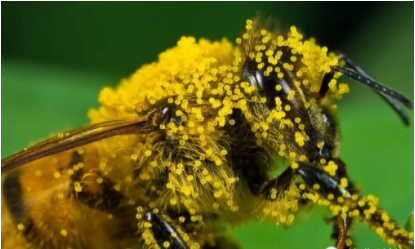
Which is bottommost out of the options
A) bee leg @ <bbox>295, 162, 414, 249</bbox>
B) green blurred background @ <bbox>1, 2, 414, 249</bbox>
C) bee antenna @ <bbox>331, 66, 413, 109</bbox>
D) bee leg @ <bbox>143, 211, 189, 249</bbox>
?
bee leg @ <bbox>295, 162, 414, 249</bbox>

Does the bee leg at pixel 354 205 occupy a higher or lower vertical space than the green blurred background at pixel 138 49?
lower

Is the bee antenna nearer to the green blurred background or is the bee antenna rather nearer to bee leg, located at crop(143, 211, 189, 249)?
bee leg, located at crop(143, 211, 189, 249)

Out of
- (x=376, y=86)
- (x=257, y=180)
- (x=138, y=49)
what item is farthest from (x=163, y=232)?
(x=138, y=49)

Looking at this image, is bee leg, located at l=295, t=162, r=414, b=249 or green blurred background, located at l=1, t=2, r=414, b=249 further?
green blurred background, located at l=1, t=2, r=414, b=249

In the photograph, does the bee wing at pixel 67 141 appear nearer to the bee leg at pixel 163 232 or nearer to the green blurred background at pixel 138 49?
the bee leg at pixel 163 232

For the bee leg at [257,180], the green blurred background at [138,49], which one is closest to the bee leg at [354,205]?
the bee leg at [257,180]

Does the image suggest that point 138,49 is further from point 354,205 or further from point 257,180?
point 354,205

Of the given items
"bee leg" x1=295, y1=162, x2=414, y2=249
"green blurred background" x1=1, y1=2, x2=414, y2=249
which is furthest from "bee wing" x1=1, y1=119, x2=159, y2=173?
"green blurred background" x1=1, y1=2, x2=414, y2=249
